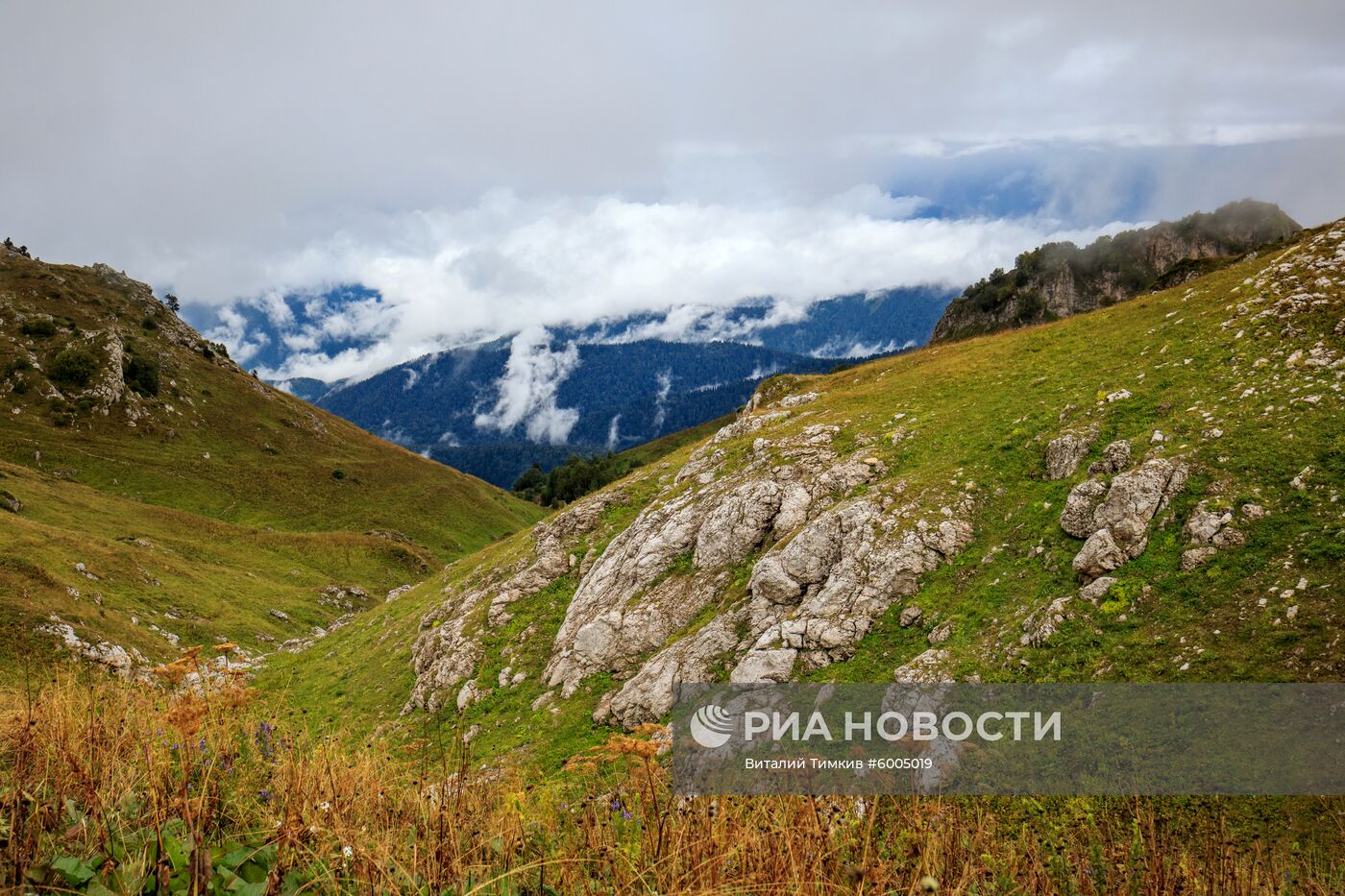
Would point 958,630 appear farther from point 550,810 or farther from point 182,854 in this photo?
point 182,854

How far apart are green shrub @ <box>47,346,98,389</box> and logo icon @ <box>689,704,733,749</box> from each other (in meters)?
132

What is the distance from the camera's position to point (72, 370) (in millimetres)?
103750

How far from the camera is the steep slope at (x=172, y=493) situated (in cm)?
4150

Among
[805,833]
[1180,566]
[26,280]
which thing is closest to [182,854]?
[805,833]

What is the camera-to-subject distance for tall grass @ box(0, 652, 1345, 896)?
14.1 feet

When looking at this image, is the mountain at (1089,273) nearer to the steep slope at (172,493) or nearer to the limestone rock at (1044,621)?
the steep slope at (172,493)

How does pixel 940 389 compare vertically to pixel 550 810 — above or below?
above

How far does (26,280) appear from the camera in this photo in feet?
441

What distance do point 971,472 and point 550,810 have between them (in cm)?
1904

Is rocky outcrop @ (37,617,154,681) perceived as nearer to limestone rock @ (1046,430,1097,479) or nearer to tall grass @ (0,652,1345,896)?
tall grass @ (0,652,1345,896)

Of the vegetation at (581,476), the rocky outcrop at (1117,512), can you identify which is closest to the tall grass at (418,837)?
the rocky outcrop at (1117,512)

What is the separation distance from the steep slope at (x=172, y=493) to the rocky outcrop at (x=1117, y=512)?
137 feet

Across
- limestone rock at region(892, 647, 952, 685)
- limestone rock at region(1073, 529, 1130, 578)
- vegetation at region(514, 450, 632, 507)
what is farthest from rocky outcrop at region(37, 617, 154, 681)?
vegetation at region(514, 450, 632, 507)

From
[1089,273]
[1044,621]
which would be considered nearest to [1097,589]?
[1044,621]
